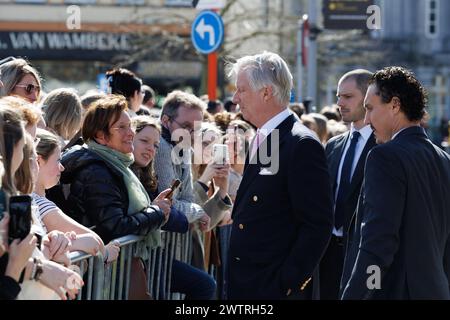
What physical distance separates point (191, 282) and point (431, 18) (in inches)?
1921

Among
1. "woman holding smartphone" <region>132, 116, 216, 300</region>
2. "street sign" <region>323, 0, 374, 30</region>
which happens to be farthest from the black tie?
"street sign" <region>323, 0, 374, 30</region>

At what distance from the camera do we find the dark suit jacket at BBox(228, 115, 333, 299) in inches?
192

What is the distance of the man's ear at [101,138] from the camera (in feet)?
20.0

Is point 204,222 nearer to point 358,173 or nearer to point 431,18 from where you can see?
point 358,173

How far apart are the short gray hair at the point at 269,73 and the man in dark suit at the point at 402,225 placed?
68cm

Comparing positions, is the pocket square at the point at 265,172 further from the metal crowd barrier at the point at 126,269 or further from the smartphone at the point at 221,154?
the smartphone at the point at 221,154

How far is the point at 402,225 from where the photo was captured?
4.61 meters

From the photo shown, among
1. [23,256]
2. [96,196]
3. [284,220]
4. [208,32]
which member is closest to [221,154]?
[96,196]

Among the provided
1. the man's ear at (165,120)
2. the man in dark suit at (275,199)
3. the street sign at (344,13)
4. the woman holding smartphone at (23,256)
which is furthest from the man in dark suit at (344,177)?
the street sign at (344,13)

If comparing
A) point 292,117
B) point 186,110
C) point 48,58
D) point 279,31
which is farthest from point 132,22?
point 292,117

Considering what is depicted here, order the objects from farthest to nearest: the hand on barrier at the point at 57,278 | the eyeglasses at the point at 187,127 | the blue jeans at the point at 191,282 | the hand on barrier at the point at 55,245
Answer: the eyeglasses at the point at 187,127, the blue jeans at the point at 191,282, the hand on barrier at the point at 55,245, the hand on barrier at the point at 57,278

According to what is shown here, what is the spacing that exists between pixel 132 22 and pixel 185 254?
23586 millimetres

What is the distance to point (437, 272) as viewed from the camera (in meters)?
4.61

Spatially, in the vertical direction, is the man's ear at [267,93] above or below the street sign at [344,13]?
below
